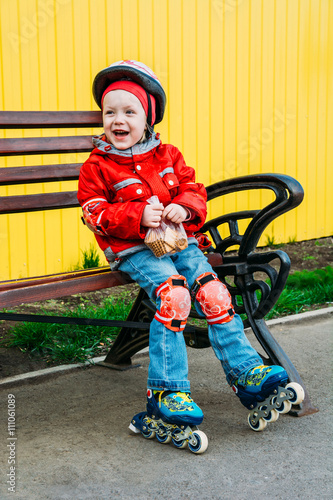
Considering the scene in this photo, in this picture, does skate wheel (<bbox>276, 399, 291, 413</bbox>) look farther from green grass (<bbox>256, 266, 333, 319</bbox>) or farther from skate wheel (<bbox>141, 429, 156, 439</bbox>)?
green grass (<bbox>256, 266, 333, 319</bbox>)

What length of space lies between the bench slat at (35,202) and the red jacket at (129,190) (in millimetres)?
377

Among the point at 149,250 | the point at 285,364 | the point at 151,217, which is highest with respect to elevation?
the point at 151,217

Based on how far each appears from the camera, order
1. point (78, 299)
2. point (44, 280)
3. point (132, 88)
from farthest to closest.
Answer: point (78, 299) < point (132, 88) < point (44, 280)

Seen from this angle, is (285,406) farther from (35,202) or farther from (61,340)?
(61,340)

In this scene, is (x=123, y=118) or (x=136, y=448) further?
(x=123, y=118)

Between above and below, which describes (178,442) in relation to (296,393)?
below

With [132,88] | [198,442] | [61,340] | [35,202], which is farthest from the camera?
[61,340]

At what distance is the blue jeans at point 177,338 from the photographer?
2.22m

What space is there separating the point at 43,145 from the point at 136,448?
1.38 m

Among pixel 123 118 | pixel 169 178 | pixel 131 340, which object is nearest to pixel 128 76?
pixel 123 118

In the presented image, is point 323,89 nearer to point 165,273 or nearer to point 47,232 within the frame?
point 47,232

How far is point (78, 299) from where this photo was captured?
161 inches

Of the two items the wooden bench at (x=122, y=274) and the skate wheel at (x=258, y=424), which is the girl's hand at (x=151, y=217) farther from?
the skate wheel at (x=258, y=424)

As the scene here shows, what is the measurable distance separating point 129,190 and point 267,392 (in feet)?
2.88
